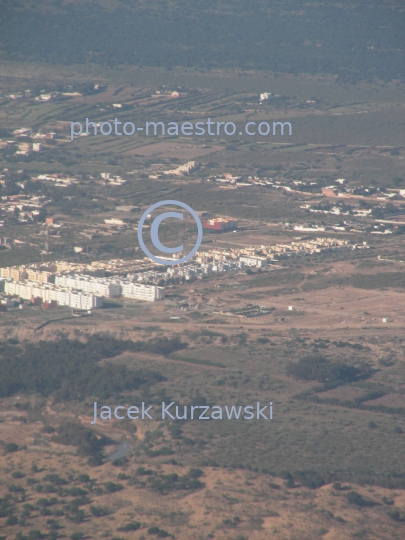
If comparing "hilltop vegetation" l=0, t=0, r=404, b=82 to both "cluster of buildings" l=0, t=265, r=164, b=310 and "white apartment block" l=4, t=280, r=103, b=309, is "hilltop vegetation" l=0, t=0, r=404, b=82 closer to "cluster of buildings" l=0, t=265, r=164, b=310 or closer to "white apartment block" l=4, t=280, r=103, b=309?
"cluster of buildings" l=0, t=265, r=164, b=310

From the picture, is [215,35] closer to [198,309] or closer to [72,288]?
[72,288]

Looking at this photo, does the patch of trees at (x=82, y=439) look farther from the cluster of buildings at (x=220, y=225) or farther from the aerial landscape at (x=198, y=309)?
the cluster of buildings at (x=220, y=225)

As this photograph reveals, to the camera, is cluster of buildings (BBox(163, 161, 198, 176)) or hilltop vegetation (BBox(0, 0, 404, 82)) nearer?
cluster of buildings (BBox(163, 161, 198, 176))

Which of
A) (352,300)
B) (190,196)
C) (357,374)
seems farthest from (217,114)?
(357,374)

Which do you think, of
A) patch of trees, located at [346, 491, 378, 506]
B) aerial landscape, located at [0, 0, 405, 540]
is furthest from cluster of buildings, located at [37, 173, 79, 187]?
patch of trees, located at [346, 491, 378, 506]
